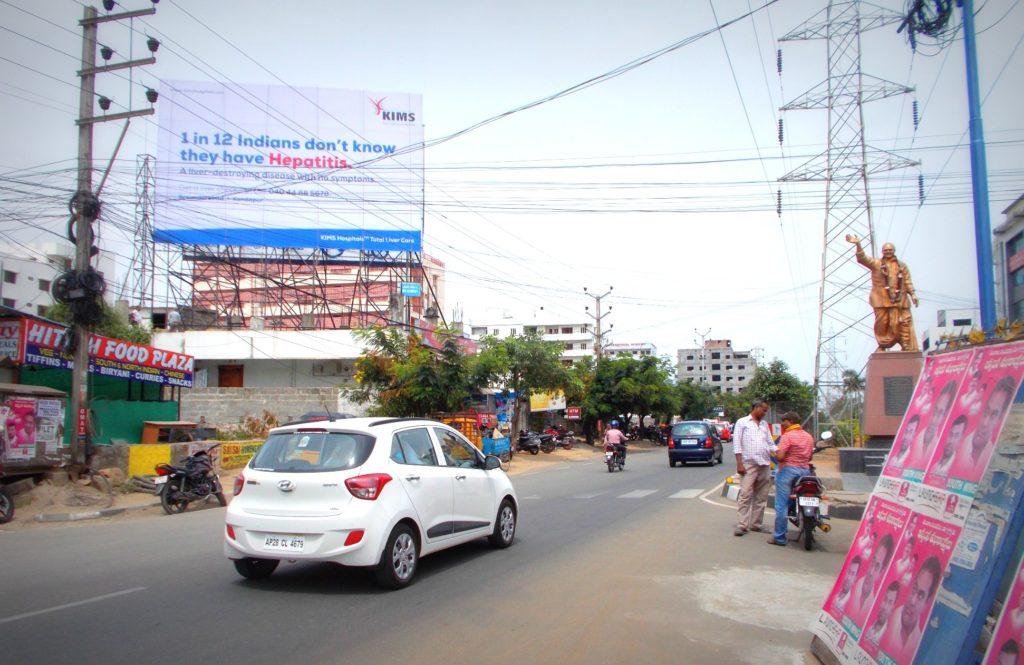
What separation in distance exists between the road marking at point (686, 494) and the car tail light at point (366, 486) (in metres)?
10.7

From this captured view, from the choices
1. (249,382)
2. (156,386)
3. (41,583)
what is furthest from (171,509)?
(249,382)

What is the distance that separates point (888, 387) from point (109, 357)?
20.7 m

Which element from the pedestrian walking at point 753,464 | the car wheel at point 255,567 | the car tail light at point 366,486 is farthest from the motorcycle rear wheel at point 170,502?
the pedestrian walking at point 753,464

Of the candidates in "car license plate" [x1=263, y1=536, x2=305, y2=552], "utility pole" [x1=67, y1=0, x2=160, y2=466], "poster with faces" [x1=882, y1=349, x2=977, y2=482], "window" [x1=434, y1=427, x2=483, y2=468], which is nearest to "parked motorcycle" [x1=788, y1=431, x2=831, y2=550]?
"window" [x1=434, y1=427, x2=483, y2=468]

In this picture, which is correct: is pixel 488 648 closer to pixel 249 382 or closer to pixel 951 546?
pixel 951 546

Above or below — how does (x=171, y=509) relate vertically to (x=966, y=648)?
below

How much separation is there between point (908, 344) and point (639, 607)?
50.9 feet

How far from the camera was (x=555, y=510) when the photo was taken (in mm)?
13867

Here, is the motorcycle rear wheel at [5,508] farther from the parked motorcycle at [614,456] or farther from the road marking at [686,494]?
the parked motorcycle at [614,456]

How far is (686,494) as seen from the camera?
1695 cm

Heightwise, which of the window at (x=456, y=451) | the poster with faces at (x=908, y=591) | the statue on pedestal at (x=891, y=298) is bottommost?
the poster with faces at (x=908, y=591)

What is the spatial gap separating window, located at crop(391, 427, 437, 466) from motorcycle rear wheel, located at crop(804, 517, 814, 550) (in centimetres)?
479

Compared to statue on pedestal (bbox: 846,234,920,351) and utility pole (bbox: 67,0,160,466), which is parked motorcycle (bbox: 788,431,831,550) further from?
utility pole (bbox: 67,0,160,466)

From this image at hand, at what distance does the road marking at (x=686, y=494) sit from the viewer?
1628 centimetres
